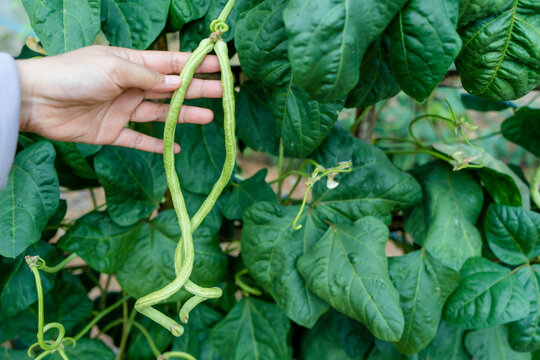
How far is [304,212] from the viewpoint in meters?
0.91

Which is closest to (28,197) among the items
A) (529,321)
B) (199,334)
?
(199,334)

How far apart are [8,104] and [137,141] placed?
9.0 inches

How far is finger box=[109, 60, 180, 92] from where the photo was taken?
0.68 m

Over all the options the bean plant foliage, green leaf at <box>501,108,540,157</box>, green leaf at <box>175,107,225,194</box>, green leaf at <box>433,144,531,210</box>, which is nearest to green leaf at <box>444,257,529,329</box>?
the bean plant foliage

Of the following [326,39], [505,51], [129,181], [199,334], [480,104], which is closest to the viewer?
[326,39]

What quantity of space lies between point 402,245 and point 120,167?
74cm

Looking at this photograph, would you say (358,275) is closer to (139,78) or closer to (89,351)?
(139,78)

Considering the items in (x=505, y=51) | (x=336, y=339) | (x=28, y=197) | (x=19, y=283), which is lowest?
(x=336, y=339)

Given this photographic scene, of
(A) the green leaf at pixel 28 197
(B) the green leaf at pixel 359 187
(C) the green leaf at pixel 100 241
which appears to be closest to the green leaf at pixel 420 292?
(B) the green leaf at pixel 359 187

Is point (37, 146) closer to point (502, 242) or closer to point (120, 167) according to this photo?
point (120, 167)

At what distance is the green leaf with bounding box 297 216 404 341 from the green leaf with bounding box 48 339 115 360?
1.72 ft

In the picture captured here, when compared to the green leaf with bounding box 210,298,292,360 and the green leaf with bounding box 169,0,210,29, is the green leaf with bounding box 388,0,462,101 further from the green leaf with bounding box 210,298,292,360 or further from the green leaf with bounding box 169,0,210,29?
the green leaf with bounding box 210,298,292,360

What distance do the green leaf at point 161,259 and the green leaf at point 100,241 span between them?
2 cm

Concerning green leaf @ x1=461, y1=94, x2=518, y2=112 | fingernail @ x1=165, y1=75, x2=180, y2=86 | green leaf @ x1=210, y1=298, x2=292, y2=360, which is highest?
fingernail @ x1=165, y1=75, x2=180, y2=86
